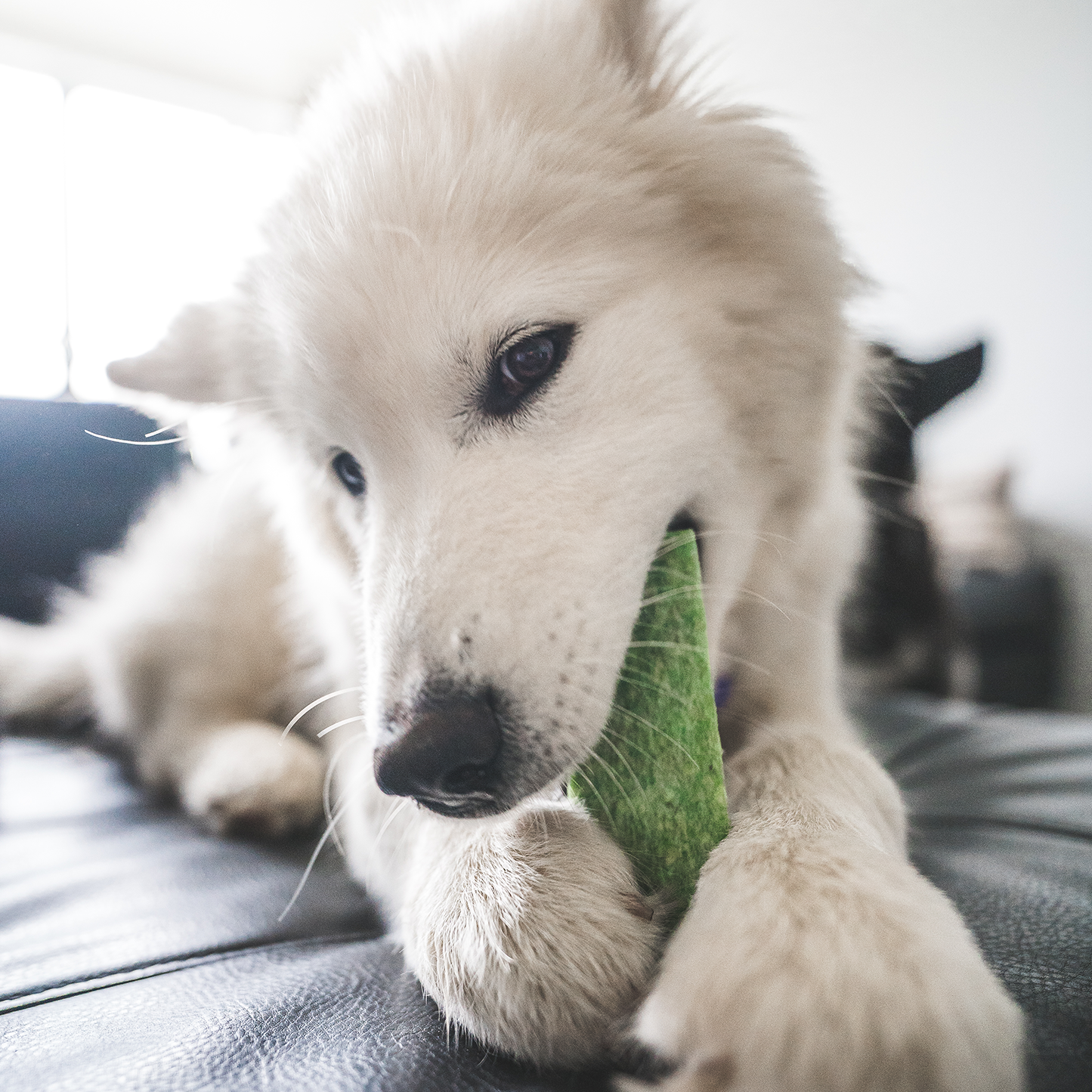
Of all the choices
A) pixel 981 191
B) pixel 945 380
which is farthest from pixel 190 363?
pixel 981 191

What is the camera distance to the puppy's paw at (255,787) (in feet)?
4.24

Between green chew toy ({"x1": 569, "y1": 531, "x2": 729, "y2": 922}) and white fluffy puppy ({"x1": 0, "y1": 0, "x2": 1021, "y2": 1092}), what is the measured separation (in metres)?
0.03

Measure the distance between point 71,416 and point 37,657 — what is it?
88 cm

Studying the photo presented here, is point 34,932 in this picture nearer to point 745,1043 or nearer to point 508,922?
point 508,922

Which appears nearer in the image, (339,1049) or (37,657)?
(339,1049)

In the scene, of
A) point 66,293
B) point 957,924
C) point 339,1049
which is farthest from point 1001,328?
point 66,293

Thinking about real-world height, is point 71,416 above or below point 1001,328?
below

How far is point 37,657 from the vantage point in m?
2.08

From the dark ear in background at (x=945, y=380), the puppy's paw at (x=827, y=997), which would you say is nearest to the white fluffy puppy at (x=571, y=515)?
the puppy's paw at (x=827, y=997)

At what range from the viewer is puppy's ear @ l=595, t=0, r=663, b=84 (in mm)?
985

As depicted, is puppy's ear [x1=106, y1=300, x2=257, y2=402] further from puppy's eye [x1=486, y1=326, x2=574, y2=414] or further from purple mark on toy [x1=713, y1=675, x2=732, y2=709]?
purple mark on toy [x1=713, y1=675, x2=732, y2=709]

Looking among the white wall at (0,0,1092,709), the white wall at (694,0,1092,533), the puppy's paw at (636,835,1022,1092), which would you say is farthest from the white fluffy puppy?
the white wall at (0,0,1092,709)

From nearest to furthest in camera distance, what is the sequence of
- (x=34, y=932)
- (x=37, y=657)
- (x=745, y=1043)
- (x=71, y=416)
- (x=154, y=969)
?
(x=745, y=1043) < (x=154, y=969) < (x=34, y=932) < (x=37, y=657) < (x=71, y=416)

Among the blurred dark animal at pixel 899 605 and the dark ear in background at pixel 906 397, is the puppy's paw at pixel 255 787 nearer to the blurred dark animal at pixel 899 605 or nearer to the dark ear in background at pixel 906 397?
the dark ear in background at pixel 906 397
